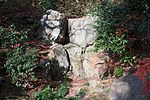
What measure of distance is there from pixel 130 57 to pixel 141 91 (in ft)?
8.16

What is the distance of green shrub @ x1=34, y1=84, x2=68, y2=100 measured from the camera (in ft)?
28.3

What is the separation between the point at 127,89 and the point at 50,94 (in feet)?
7.74

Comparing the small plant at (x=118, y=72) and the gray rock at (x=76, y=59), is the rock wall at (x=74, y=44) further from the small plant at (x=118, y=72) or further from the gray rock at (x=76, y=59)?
the small plant at (x=118, y=72)

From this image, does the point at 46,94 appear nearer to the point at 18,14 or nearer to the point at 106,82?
the point at 106,82

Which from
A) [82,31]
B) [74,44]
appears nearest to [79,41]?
[74,44]

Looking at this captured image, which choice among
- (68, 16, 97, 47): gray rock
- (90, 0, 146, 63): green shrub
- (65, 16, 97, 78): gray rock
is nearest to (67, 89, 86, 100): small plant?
(65, 16, 97, 78): gray rock

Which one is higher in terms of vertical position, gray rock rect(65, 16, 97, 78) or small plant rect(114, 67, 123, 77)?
gray rock rect(65, 16, 97, 78)

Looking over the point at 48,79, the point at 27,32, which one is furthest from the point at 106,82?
the point at 27,32

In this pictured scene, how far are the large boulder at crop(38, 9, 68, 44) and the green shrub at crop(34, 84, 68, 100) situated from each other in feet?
8.57

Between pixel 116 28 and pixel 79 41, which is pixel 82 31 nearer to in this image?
pixel 79 41

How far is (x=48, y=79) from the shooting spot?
9820mm

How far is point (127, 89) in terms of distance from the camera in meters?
7.68

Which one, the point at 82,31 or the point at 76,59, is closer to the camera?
the point at 76,59

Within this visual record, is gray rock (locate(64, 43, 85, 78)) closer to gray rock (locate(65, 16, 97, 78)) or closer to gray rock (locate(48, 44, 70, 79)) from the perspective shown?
gray rock (locate(65, 16, 97, 78))
